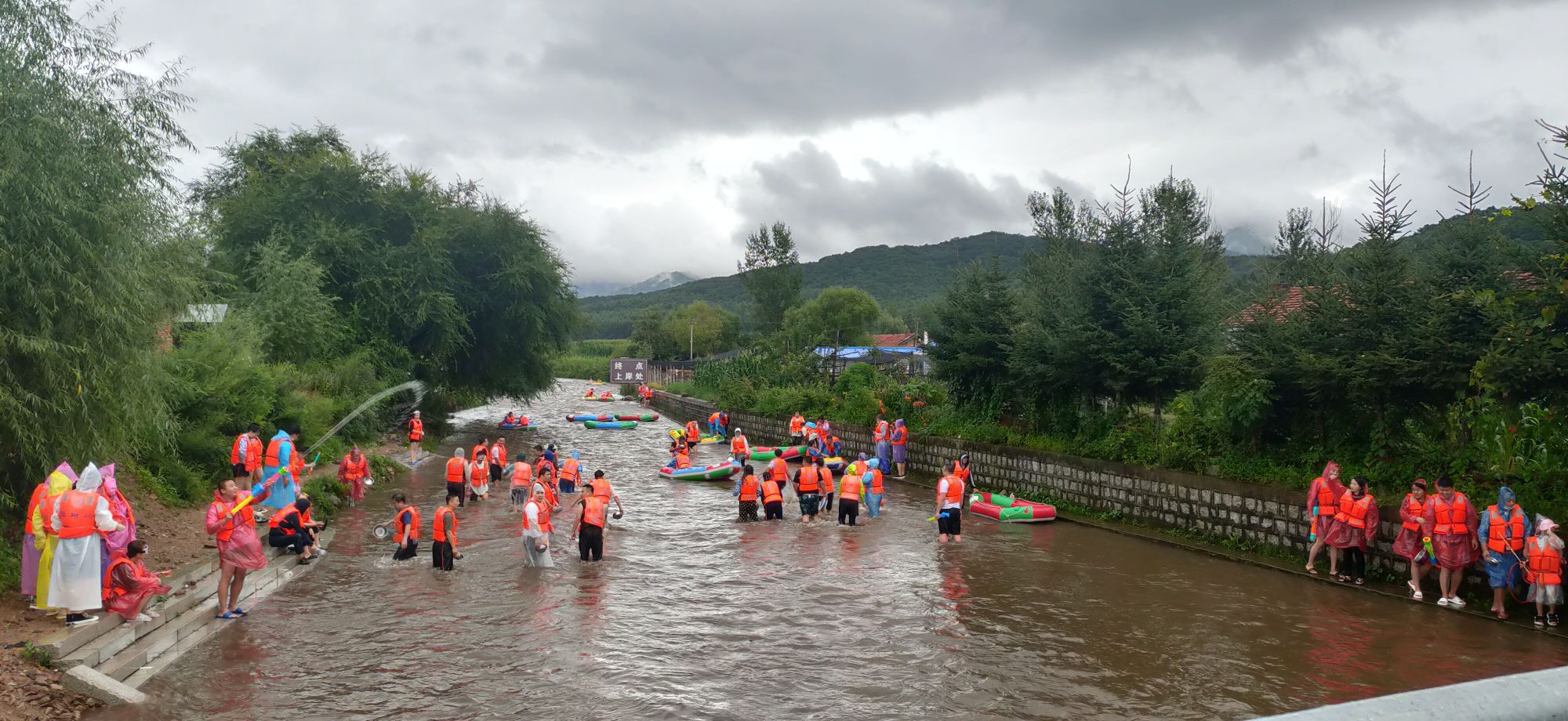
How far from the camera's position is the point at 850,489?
19828 millimetres

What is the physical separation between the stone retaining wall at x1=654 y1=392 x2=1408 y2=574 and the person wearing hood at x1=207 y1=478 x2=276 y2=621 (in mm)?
15250

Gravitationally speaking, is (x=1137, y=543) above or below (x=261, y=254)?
below

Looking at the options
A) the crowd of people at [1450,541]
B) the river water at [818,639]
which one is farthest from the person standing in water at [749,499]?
the crowd of people at [1450,541]

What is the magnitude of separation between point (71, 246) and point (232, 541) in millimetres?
3709

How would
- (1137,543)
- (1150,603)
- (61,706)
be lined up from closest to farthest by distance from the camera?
(61,706), (1150,603), (1137,543)

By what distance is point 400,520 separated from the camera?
1605 centimetres

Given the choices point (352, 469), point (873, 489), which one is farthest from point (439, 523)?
point (873, 489)

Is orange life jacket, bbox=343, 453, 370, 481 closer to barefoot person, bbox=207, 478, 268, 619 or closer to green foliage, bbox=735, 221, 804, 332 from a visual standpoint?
barefoot person, bbox=207, 478, 268, 619


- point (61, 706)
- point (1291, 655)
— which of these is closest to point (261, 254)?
point (61, 706)

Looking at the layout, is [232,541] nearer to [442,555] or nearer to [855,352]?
[442,555]

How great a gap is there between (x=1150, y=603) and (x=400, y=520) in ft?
38.5

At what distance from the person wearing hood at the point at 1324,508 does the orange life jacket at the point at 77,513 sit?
1575 centimetres

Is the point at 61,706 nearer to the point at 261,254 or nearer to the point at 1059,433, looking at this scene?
the point at 1059,433

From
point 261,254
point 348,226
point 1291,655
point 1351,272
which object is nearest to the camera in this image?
point 1291,655
